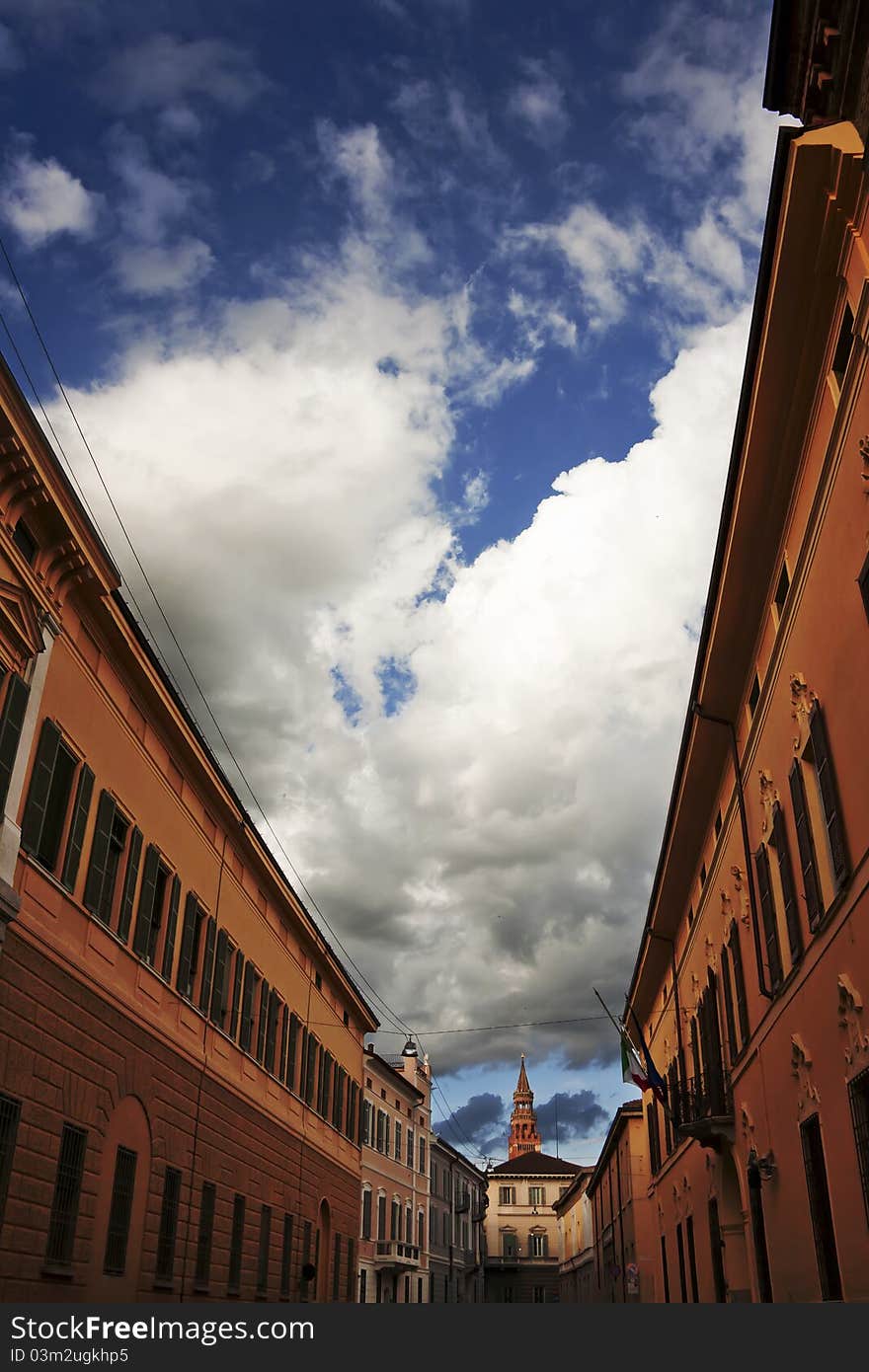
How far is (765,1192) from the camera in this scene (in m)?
15.3

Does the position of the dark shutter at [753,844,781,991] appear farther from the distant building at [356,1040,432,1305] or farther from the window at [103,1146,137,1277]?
the distant building at [356,1040,432,1305]

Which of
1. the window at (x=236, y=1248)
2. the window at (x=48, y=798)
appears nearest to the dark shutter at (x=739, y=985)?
the window at (x=236, y=1248)

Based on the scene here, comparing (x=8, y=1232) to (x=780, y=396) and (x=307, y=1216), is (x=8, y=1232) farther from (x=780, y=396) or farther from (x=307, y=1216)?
(x=307, y=1216)

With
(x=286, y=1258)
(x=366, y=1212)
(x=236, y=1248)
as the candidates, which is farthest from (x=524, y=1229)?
(x=236, y=1248)

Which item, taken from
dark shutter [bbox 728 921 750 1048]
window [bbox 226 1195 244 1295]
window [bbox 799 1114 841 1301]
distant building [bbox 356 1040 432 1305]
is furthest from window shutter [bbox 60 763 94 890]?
distant building [bbox 356 1040 432 1305]

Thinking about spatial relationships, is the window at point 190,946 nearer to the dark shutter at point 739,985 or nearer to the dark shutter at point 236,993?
the dark shutter at point 236,993

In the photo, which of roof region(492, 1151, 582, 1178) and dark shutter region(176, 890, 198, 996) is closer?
dark shutter region(176, 890, 198, 996)

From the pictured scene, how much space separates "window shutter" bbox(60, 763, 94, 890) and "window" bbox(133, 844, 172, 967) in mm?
2590

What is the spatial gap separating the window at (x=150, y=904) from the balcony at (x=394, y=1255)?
31380mm

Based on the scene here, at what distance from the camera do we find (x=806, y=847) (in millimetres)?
12484

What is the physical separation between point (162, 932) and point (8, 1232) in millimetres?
6293

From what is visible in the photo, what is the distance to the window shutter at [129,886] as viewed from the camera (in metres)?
15.6

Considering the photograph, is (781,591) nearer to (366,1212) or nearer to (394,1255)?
(366,1212)

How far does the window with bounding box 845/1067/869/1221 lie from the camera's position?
406 inches
